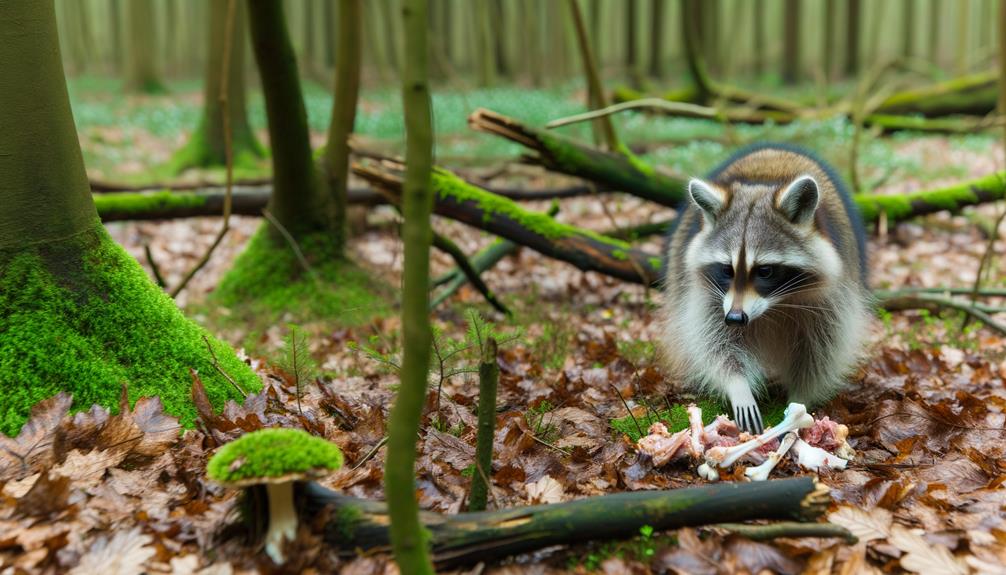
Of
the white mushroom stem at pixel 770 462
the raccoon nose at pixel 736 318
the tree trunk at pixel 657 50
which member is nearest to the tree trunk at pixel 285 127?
the raccoon nose at pixel 736 318

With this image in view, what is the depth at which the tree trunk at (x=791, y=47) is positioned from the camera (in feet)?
80.1

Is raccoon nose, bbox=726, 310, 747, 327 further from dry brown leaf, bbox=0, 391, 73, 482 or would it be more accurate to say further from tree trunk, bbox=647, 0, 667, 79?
tree trunk, bbox=647, 0, 667, 79

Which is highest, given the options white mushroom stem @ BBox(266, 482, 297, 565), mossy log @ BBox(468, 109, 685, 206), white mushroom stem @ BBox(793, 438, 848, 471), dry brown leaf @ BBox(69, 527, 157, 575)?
mossy log @ BBox(468, 109, 685, 206)

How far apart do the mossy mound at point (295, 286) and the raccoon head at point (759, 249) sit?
3.17 m

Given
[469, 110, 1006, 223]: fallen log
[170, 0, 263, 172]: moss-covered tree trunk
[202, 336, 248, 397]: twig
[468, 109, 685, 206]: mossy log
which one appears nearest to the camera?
[202, 336, 248, 397]: twig

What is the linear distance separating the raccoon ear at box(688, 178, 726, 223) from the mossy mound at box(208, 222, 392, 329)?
3.14m

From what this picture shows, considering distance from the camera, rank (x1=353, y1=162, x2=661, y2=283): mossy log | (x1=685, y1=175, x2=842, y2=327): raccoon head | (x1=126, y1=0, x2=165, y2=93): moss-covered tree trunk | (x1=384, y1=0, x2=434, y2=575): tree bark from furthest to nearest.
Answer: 1. (x1=126, y1=0, x2=165, y2=93): moss-covered tree trunk
2. (x1=353, y1=162, x2=661, y2=283): mossy log
3. (x1=685, y1=175, x2=842, y2=327): raccoon head
4. (x1=384, y1=0, x2=434, y2=575): tree bark

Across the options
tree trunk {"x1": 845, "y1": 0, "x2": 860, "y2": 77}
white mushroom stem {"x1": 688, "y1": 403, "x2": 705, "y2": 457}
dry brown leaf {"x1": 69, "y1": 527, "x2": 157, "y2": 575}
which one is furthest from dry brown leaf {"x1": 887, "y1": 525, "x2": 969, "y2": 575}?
tree trunk {"x1": 845, "y1": 0, "x2": 860, "y2": 77}

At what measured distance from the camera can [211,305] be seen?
275 inches

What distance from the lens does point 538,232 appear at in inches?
269

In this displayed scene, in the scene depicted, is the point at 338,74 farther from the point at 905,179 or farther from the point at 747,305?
the point at 905,179

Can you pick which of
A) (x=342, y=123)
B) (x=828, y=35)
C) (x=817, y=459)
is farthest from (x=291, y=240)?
(x=828, y=35)

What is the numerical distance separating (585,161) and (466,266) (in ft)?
4.31

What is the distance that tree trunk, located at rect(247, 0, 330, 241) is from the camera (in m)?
6.18
